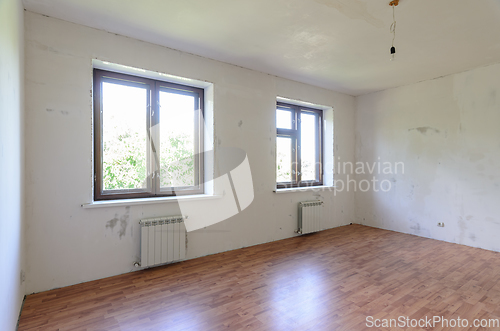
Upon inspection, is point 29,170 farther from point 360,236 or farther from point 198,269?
point 360,236

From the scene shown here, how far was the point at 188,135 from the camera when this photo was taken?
13.0ft

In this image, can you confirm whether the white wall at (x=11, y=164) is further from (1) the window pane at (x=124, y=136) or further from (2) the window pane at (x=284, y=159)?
(2) the window pane at (x=284, y=159)

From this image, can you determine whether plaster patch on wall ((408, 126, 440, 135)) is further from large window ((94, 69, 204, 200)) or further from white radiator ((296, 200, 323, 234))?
large window ((94, 69, 204, 200))

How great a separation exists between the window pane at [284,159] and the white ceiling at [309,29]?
1425mm

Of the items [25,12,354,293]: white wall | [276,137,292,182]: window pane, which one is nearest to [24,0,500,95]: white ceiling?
[25,12,354,293]: white wall

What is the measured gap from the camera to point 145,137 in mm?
3572

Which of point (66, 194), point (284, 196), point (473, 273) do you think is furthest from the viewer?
point (284, 196)

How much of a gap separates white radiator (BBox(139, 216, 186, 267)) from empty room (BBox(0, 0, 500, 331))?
19mm

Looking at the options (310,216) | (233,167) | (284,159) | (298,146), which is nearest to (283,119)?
(298,146)

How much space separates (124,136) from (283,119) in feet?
9.66

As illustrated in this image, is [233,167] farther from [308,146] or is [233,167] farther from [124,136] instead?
[308,146]

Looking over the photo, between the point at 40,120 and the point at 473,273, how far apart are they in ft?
17.5

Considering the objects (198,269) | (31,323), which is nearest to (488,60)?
(198,269)

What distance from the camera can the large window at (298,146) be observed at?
199 inches
